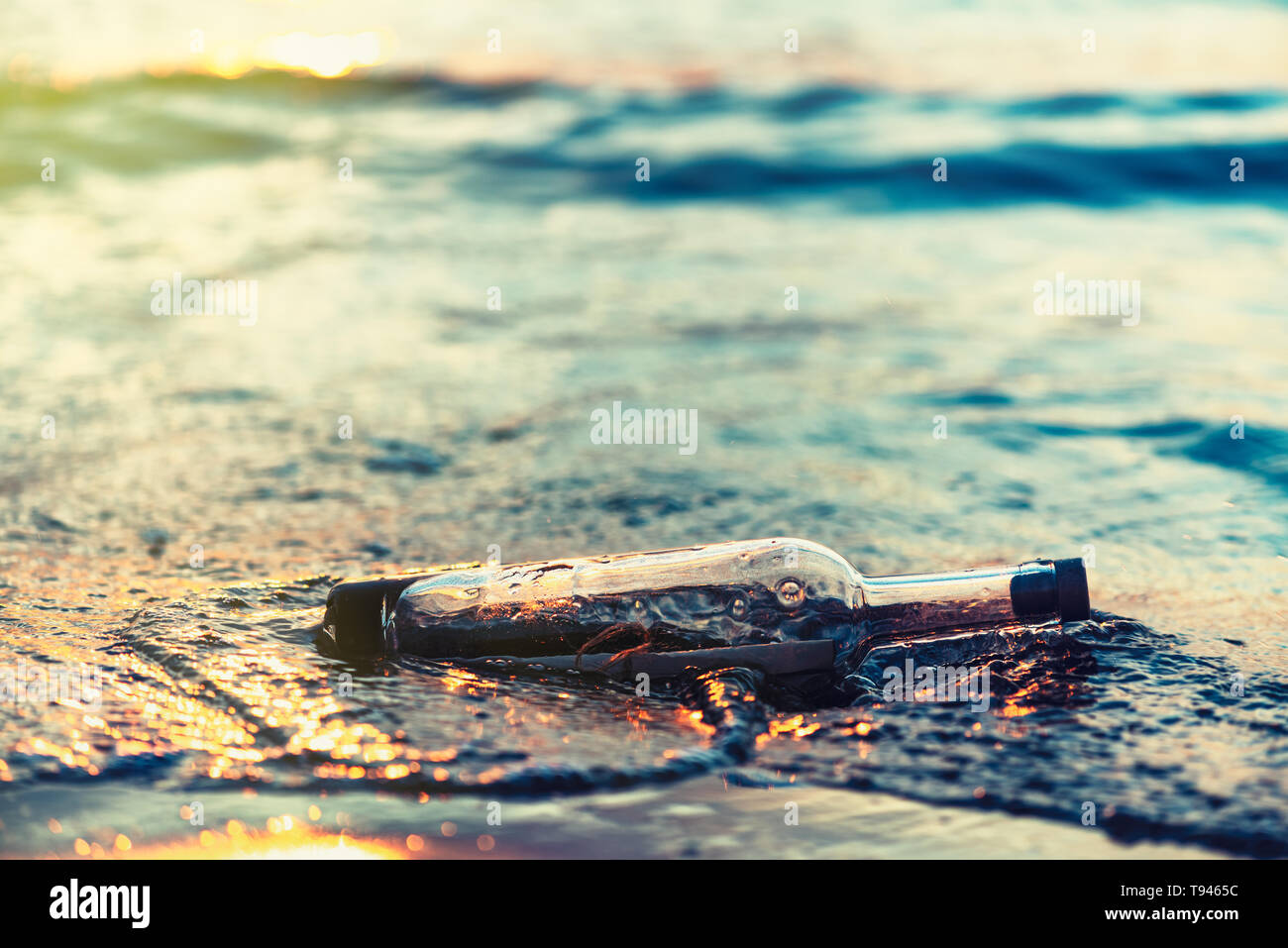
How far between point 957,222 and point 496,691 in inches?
202

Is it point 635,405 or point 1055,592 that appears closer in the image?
point 1055,592

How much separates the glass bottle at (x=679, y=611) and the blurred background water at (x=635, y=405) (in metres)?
0.09

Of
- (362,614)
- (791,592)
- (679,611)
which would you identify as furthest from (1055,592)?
(362,614)

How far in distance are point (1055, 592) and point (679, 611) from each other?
64 centimetres

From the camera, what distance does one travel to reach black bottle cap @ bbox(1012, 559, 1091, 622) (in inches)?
84.2

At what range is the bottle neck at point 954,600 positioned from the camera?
2174 millimetres

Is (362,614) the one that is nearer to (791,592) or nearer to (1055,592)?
(791,592)

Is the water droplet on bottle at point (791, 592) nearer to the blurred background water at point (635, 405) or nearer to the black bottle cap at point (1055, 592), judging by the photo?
the blurred background water at point (635, 405)

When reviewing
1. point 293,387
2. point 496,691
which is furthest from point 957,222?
point 496,691

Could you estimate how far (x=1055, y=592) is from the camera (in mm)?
2152

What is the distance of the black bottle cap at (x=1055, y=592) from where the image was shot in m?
2.14

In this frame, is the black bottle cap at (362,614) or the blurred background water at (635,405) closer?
the blurred background water at (635,405)

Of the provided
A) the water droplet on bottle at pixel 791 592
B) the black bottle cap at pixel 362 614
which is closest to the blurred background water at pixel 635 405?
the black bottle cap at pixel 362 614

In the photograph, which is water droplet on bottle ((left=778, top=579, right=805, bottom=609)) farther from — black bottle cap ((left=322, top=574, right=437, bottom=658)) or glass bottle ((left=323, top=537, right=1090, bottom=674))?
black bottle cap ((left=322, top=574, right=437, bottom=658))
